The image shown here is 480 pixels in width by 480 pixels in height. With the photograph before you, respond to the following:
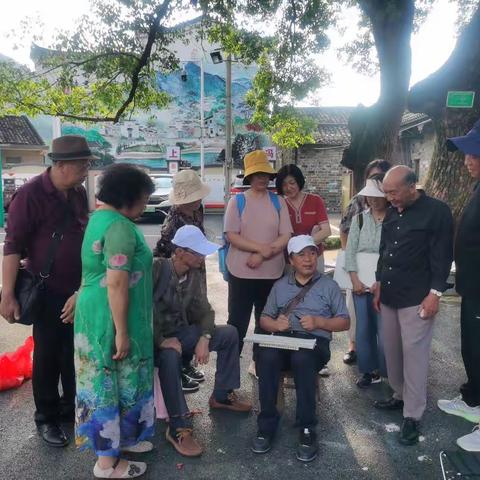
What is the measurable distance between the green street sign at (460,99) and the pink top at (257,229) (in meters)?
3.78

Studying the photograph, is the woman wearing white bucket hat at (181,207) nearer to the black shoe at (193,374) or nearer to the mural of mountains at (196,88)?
the black shoe at (193,374)

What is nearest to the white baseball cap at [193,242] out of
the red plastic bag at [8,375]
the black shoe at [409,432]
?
the black shoe at [409,432]

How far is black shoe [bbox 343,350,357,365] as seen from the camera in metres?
→ 4.52

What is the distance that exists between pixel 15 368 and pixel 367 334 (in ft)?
9.51

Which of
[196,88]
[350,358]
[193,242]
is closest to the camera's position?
[193,242]

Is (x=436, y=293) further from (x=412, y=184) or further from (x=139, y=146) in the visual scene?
(x=139, y=146)

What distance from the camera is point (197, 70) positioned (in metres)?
28.8

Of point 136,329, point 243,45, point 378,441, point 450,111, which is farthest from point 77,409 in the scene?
point 243,45

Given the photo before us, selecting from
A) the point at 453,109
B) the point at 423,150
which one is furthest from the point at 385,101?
the point at 423,150

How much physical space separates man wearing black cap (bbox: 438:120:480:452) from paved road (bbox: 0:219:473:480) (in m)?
0.14

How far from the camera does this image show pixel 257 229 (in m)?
3.86

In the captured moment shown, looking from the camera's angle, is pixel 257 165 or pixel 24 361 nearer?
pixel 257 165

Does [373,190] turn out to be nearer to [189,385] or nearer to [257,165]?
[257,165]

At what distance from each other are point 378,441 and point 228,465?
100 cm
